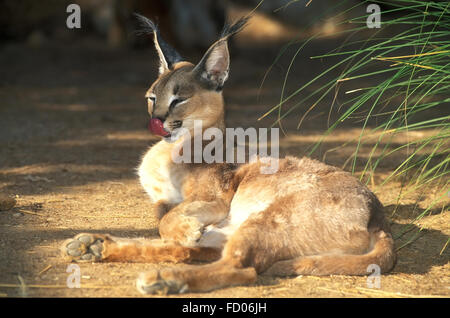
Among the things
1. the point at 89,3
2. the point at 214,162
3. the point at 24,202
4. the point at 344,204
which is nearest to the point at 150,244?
the point at 214,162

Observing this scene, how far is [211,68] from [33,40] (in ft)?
31.8

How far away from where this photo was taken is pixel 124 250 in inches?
138

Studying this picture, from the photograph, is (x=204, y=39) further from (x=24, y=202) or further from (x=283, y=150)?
(x=24, y=202)

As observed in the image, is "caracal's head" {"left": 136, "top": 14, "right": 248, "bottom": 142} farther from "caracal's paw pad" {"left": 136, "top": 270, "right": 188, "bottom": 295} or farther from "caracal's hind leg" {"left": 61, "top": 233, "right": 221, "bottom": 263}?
"caracal's paw pad" {"left": 136, "top": 270, "right": 188, "bottom": 295}

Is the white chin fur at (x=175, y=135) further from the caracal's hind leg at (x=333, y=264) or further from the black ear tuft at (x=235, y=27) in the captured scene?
the caracal's hind leg at (x=333, y=264)

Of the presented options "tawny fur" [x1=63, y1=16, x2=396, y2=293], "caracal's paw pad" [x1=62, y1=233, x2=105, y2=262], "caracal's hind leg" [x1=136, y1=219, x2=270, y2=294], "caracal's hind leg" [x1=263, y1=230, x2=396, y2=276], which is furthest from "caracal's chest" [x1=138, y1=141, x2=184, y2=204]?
"caracal's hind leg" [x1=263, y1=230, x2=396, y2=276]

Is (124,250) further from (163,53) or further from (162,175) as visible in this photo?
(163,53)

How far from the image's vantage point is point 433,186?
5.19 meters

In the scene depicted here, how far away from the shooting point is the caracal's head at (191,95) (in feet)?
14.1

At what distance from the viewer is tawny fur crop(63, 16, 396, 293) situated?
331cm

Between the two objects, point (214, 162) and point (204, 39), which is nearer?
point (214, 162)

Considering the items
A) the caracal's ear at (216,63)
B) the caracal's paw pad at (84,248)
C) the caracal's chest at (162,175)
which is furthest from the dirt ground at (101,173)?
the caracal's ear at (216,63)

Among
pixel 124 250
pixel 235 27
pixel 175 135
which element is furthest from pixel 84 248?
pixel 235 27

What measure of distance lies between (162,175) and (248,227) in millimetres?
1042
